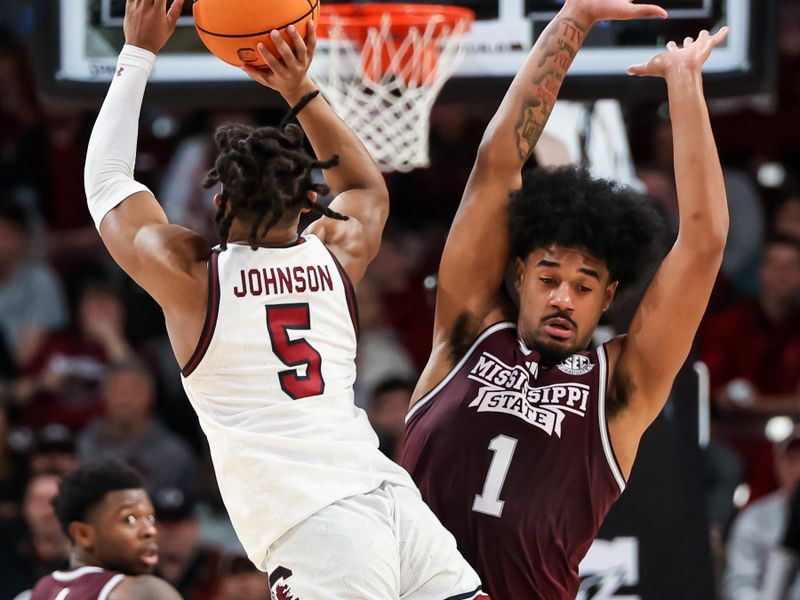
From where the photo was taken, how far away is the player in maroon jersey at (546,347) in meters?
3.92

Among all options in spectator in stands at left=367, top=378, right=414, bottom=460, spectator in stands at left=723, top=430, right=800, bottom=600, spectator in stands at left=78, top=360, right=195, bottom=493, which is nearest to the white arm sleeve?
spectator in stands at left=367, top=378, right=414, bottom=460

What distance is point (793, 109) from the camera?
10.3 metres

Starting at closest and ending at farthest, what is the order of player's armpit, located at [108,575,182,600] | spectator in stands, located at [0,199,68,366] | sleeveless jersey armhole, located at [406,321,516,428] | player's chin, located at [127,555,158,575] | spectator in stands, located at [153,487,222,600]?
sleeveless jersey armhole, located at [406,321,516,428] < player's armpit, located at [108,575,182,600] < player's chin, located at [127,555,158,575] < spectator in stands, located at [153,487,222,600] < spectator in stands, located at [0,199,68,366]

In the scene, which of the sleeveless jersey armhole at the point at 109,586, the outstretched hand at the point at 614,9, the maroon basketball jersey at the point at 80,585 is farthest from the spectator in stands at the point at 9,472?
the outstretched hand at the point at 614,9

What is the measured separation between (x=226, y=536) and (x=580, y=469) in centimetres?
413

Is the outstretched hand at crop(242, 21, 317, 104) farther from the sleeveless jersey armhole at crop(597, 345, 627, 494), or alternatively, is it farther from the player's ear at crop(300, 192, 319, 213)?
the sleeveless jersey armhole at crop(597, 345, 627, 494)

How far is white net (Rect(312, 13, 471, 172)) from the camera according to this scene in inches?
206

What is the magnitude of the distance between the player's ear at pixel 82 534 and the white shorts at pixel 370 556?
1338 millimetres

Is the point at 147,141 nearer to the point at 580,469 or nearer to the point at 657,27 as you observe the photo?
the point at 657,27

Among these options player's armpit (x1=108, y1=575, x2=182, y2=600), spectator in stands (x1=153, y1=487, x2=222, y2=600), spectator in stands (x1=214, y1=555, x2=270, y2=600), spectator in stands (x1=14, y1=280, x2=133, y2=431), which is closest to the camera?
player's armpit (x1=108, y1=575, x2=182, y2=600)

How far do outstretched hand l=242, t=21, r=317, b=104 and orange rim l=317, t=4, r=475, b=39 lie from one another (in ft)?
4.38

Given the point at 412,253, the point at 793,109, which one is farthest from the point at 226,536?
the point at 793,109

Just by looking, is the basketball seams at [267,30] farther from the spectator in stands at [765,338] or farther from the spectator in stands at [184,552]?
the spectator in stands at [765,338]

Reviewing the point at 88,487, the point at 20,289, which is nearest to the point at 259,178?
the point at 88,487
